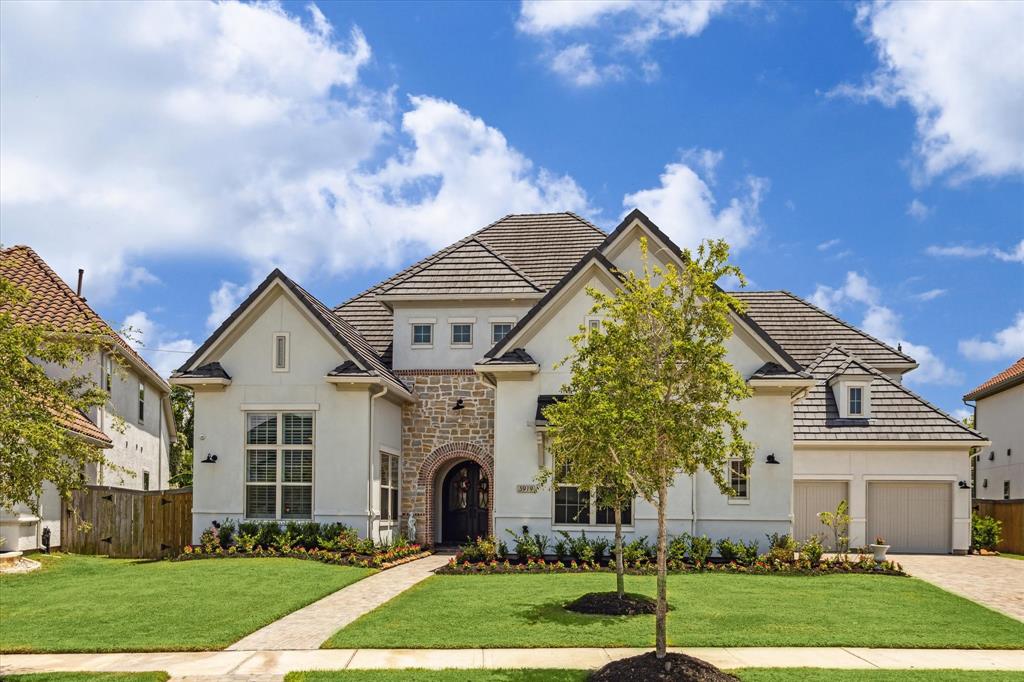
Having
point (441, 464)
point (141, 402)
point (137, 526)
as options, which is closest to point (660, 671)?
point (441, 464)

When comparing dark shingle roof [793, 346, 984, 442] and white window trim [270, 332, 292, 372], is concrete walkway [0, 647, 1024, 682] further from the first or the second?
dark shingle roof [793, 346, 984, 442]

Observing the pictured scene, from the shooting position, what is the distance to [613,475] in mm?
13867

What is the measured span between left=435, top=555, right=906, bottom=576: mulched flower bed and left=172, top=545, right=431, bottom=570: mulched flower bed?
5.77ft

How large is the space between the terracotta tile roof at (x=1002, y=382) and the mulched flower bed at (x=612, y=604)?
24.1 meters

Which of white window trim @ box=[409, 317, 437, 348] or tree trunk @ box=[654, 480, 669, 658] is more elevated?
white window trim @ box=[409, 317, 437, 348]

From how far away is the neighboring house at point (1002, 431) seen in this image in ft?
110

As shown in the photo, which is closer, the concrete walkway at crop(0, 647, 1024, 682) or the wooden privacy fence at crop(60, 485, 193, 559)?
the concrete walkway at crop(0, 647, 1024, 682)

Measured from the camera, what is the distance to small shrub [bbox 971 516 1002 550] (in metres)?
27.6

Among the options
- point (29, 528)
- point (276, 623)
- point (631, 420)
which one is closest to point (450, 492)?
point (29, 528)

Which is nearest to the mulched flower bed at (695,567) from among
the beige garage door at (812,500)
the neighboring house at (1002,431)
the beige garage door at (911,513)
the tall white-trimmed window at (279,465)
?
the tall white-trimmed window at (279,465)

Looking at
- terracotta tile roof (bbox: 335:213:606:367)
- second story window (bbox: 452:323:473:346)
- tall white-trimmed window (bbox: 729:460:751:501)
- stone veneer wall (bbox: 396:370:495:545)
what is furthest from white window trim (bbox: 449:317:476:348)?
tall white-trimmed window (bbox: 729:460:751:501)

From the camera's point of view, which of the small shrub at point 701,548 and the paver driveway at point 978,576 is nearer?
the paver driveway at point 978,576

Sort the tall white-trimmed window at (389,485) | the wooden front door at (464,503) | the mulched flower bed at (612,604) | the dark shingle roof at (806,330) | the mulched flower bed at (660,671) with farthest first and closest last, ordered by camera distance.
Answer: the dark shingle roof at (806,330), the wooden front door at (464,503), the tall white-trimmed window at (389,485), the mulched flower bed at (612,604), the mulched flower bed at (660,671)

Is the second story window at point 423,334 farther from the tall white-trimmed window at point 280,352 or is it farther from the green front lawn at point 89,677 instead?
the green front lawn at point 89,677
